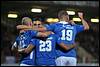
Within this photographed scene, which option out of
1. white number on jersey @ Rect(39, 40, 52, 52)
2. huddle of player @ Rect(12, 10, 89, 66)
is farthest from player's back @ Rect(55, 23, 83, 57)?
white number on jersey @ Rect(39, 40, 52, 52)

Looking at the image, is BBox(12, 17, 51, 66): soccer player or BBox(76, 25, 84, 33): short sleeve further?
BBox(76, 25, 84, 33): short sleeve

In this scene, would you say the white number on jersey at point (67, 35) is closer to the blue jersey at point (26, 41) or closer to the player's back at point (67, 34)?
the player's back at point (67, 34)

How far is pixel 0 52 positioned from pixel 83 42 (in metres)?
1.34

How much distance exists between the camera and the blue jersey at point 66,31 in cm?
391

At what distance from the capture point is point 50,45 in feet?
12.9

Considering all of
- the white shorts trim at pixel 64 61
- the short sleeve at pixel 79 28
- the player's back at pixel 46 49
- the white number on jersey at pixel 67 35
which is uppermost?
the short sleeve at pixel 79 28

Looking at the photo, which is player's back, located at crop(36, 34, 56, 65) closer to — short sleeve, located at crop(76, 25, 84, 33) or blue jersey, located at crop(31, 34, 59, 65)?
blue jersey, located at crop(31, 34, 59, 65)

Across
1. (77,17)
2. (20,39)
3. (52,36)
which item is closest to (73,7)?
(77,17)

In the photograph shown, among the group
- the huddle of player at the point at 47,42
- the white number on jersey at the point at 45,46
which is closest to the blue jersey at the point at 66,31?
the huddle of player at the point at 47,42

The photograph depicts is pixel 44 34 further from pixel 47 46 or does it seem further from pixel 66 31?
pixel 66 31

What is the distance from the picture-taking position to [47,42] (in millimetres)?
3914

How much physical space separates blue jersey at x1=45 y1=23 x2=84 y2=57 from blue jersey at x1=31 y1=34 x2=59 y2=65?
67 mm

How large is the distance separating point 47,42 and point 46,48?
0.07 meters

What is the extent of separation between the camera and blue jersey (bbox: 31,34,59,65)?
3916mm
